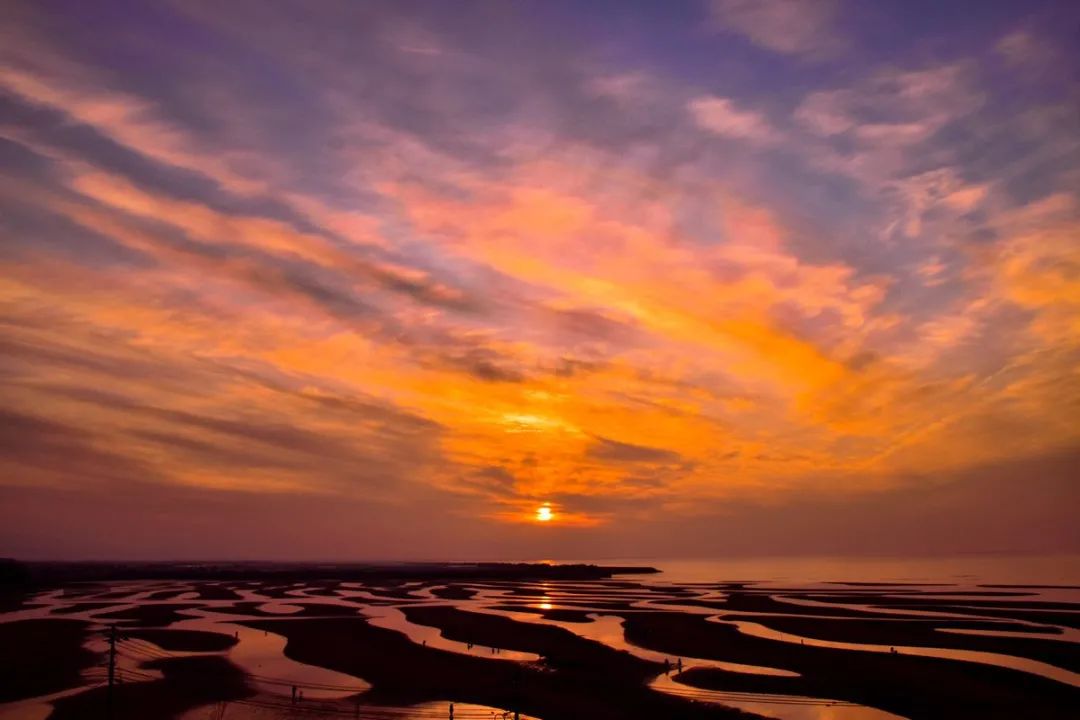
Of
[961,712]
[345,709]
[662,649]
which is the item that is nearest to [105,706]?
[345,709]

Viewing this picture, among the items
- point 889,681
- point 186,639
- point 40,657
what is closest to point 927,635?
point 889,681

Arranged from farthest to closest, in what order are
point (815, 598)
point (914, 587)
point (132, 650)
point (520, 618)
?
point (914, 587) < point (815, 598) < point (520, 618) < point (132, 650)

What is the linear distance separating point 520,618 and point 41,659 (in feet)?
116

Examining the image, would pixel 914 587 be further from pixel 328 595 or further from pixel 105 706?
pixel 105 706

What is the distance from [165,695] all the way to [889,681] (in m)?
34.7

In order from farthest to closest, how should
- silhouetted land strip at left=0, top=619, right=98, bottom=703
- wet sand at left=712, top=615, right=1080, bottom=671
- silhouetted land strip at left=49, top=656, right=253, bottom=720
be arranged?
wet sand at left=712, top=615, right=1080, bottom=671, silhouetted land strip at left=0, top=619, right=98, bottom=703, silhouetted land strip at left=49, top=656, right=253, bottom=720

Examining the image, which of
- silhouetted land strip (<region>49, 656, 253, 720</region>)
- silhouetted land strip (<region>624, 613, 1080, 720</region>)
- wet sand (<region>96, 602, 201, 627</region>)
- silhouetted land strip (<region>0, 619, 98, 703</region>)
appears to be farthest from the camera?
wet sand (<region>96, 602, 201, 627</region>)

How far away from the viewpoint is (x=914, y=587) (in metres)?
106

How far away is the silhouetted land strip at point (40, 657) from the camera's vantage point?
35.6 m

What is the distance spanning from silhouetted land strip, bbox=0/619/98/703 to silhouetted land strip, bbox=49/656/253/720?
3.50 meters

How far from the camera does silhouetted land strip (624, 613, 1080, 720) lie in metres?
30.7

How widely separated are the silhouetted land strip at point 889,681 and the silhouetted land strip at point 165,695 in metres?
22.8

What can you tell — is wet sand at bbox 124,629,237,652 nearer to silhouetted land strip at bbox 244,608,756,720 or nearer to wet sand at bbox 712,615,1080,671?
silhouetted land strip at bbox 244,608,756,720

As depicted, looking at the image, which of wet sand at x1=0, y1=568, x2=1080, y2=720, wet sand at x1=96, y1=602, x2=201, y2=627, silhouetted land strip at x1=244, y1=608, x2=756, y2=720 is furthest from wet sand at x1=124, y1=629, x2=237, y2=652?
wet sand at x1=96, y1=602, x2=201, y2=627
